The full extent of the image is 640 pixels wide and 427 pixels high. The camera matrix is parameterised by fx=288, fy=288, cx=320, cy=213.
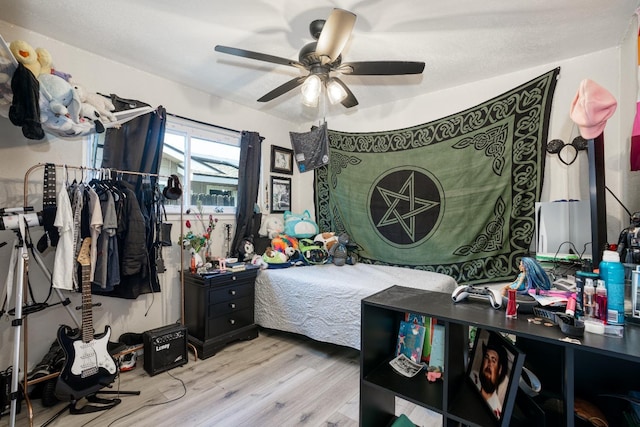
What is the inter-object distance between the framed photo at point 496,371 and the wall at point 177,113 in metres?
1.92

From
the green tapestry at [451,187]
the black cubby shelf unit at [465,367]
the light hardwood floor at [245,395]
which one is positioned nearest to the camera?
the black cubby shelf unit at [465,367]

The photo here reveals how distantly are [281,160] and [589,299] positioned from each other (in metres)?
3.41

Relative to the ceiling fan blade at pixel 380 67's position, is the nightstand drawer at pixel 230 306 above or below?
below

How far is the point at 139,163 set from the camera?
2467 millimetres

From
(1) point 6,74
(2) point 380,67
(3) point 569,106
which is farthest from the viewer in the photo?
(3) point 569,106

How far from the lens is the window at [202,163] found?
288cm

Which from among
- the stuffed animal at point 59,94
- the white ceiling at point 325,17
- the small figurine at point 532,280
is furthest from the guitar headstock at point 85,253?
the small figurine at point 532,280

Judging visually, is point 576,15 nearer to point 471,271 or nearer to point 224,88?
point 471,271

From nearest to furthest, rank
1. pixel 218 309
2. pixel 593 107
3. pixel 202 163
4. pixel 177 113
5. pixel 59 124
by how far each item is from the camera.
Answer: pixel 593 107 → pixel 59 124 → pixel 218 309 → pixel 177 113 → pixel 202 163

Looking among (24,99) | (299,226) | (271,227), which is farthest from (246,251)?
(24,99)

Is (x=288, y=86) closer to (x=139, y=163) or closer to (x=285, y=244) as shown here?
(x=139, y=163)

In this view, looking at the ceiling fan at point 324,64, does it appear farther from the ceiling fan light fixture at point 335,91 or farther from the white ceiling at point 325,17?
the white ceiling at point 325,17

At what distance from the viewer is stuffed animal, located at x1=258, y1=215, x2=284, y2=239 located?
3.47 m

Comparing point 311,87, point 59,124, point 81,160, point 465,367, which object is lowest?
point 465,367
